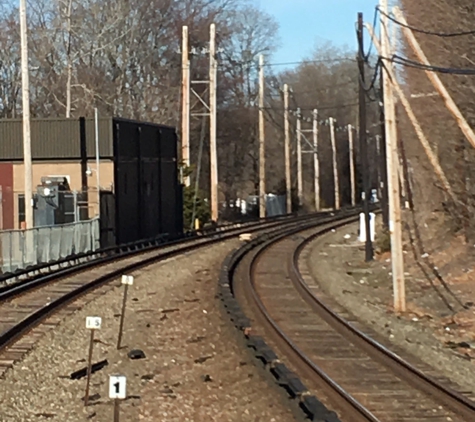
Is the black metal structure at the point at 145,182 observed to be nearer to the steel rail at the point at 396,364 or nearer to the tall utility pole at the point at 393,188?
the tall utility pole at the point at 393,188

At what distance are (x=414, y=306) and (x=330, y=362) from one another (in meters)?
8.62

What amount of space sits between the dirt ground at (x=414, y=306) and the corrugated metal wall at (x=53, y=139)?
885cm

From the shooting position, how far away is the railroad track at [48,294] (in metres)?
15.6

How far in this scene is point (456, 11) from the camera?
94.5 feet

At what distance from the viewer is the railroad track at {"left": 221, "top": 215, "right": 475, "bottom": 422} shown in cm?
1116

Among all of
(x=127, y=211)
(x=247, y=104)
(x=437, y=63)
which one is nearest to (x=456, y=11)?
(x=437, y=63)

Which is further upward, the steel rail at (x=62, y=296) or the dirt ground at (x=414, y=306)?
the steel rail at (x=62, y=296)

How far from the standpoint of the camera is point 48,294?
21.5 meters

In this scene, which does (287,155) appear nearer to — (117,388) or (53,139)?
(53,139)

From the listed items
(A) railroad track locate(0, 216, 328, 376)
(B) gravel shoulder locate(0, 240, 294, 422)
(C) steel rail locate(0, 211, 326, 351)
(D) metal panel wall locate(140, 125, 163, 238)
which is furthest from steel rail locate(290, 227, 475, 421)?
(D) metal panel wall locate(140, 125, 163, 238)

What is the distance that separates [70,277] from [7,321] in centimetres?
772

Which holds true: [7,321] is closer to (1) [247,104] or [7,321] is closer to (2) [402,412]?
(2) [402,412]

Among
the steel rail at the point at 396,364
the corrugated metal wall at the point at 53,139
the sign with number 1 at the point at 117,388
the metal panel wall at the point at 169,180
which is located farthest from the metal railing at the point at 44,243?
the sign with number 1 at the point at 117,388

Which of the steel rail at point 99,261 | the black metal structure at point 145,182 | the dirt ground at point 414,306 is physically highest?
the black metal structure at point 145,182
